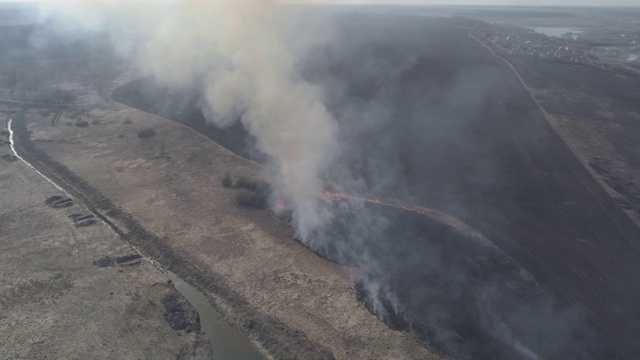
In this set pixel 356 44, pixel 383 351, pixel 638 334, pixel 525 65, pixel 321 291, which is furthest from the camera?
pixel 356 44

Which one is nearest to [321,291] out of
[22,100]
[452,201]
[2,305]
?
[452,201]

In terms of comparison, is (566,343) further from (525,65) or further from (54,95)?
(525,65)

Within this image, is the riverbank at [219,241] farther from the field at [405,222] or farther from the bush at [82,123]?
the bush at [82,123]

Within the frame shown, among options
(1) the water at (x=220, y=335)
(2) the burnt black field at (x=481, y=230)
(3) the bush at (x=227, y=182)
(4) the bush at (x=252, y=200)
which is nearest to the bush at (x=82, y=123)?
(2) the burnt black field at (x=481, y=230)

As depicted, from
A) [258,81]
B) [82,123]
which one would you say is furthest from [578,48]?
[82,123]

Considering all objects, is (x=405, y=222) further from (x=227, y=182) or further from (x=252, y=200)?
(x=227, y=182)

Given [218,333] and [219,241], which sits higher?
[219,241]

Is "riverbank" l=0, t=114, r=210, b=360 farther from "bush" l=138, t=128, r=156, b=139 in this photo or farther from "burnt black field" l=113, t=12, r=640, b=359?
"bush" l=138, t=128, r=156, b=139
